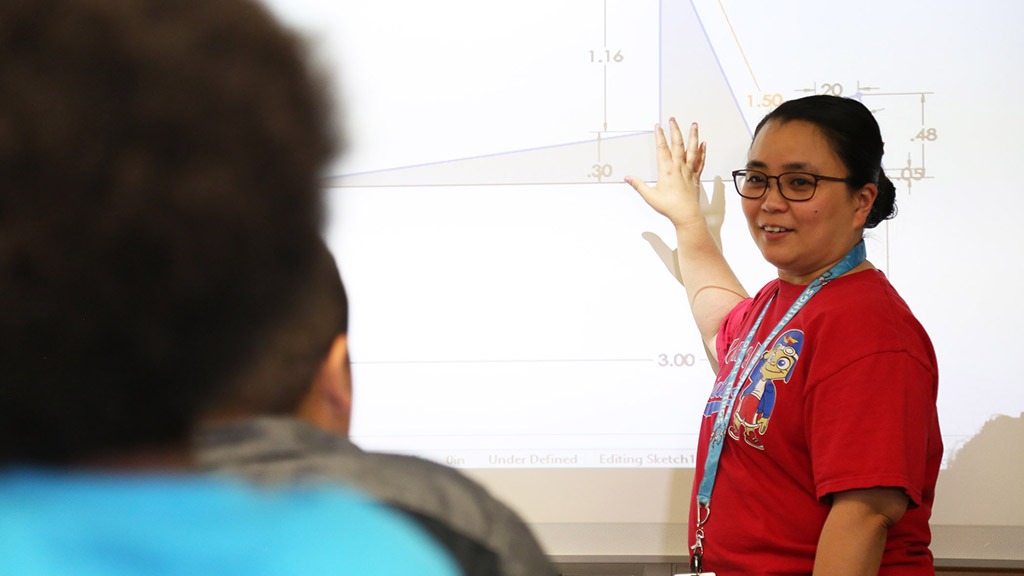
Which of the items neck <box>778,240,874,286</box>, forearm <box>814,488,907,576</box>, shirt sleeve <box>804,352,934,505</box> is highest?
neck <box>778,240,874,286</box>

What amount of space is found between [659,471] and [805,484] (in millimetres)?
526

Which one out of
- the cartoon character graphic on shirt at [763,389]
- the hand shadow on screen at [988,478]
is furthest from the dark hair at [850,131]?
the hand shadow on screen at [988,478]

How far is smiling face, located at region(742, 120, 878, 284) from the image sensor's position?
157 centimetres

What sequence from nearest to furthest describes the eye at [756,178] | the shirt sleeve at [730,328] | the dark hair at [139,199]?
1. the dark hair at [139,199]
2. the eye at [756,178]
3. the shirt sleeve at [730,328]

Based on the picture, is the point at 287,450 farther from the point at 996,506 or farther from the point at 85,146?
the point at 996,506

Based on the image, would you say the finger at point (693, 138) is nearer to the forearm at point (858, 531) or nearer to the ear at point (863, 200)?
the ear at point (863, 200)

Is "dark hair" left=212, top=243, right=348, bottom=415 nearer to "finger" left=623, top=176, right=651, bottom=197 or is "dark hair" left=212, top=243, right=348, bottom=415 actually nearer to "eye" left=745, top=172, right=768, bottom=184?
"eye" left=745, top=172, right=768, bottom=184

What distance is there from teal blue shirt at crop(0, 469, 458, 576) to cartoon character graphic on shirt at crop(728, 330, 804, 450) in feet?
4.08

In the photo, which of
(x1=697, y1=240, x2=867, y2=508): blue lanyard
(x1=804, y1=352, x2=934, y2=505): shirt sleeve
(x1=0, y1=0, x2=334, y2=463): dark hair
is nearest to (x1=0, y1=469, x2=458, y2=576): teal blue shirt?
(x1=0, y1=0, x2=334, y2=463): dark hair

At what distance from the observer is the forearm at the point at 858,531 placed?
1.39m

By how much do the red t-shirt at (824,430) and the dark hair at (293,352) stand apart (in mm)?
1192

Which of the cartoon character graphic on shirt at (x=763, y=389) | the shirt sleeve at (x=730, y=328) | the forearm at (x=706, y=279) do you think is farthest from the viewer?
the forearm at (x=706, y=279)

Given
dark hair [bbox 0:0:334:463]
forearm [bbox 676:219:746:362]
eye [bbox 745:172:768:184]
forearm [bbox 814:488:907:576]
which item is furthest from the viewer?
forearm [bbox 676:219:746:362]

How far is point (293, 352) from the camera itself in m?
0.36
